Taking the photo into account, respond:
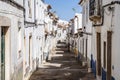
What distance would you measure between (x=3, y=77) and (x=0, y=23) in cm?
202

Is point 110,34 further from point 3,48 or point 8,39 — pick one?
point 3,48

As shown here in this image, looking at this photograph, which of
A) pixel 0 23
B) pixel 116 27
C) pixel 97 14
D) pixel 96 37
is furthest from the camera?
pixel 96 37

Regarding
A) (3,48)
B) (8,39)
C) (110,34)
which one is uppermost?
(110,34)

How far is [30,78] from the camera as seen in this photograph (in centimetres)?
1722

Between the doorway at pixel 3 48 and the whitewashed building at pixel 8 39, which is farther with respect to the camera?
the doorway at pixel 3 48

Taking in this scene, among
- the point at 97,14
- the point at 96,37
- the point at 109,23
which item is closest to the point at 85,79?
the point at 96,37

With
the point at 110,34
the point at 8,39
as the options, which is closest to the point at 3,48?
the point at 8,39

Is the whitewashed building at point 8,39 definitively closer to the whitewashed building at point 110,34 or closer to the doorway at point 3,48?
the doorway at point 3,48

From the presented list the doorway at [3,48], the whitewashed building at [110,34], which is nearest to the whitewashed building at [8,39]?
the doorway at [3,48]

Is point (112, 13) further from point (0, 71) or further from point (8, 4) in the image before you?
point (0, 71)

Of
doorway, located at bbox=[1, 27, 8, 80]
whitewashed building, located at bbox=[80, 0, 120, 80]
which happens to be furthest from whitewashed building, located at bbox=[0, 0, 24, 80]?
whitewashed building, located at bbox=[80, 0, 120, 80]

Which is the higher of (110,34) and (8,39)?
(110,34)

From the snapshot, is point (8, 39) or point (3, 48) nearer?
point (3, 48)

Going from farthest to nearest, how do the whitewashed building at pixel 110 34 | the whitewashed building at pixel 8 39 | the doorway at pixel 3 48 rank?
the whitewashed building at pixel 110 34 < the doorway at pixel 3 48 < the whitewashed building at pixel 8 39
